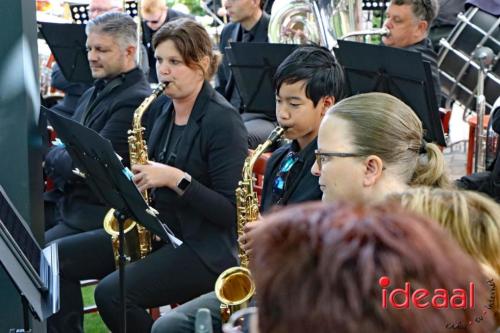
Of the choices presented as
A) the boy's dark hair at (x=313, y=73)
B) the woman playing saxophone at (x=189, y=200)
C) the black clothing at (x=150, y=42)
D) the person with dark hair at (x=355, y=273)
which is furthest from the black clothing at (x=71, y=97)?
the person with dark hair at (x=355, y=273)

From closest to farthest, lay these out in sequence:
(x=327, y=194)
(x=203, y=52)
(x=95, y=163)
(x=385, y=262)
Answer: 1. (x=385, y=262)
2. (x=327, y=194)
3. (x=95, y=163)
4. (x=203, y=52)

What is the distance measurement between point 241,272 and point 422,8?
2.75 metres

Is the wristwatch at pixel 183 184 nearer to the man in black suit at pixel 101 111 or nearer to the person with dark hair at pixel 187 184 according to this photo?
the person with dark hair at pixel 187 184

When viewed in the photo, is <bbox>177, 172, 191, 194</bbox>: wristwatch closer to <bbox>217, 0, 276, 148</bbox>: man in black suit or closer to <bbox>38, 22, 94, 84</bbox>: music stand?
<bbox>38, 22, 94, 84</bbox>: music stand

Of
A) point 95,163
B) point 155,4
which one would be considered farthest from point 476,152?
point 155,4

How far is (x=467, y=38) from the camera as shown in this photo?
5625 millimetres

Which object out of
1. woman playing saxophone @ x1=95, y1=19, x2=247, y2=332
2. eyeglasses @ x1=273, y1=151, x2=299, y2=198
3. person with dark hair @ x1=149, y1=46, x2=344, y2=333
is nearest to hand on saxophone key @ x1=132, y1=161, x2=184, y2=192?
woman playing saxophone @ x1=95, y1=19, x2=247, y2=332

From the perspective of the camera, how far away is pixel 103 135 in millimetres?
4340

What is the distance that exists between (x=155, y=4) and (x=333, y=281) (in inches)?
255

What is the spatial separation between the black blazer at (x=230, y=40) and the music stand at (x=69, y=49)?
1.01 meters

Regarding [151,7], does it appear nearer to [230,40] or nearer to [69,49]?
[230,40]


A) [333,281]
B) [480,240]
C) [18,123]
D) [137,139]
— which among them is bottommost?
[137,139]

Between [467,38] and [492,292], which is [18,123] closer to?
[492,292]

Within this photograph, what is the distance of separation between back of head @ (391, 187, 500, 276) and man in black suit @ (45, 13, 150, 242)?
2.69 m
